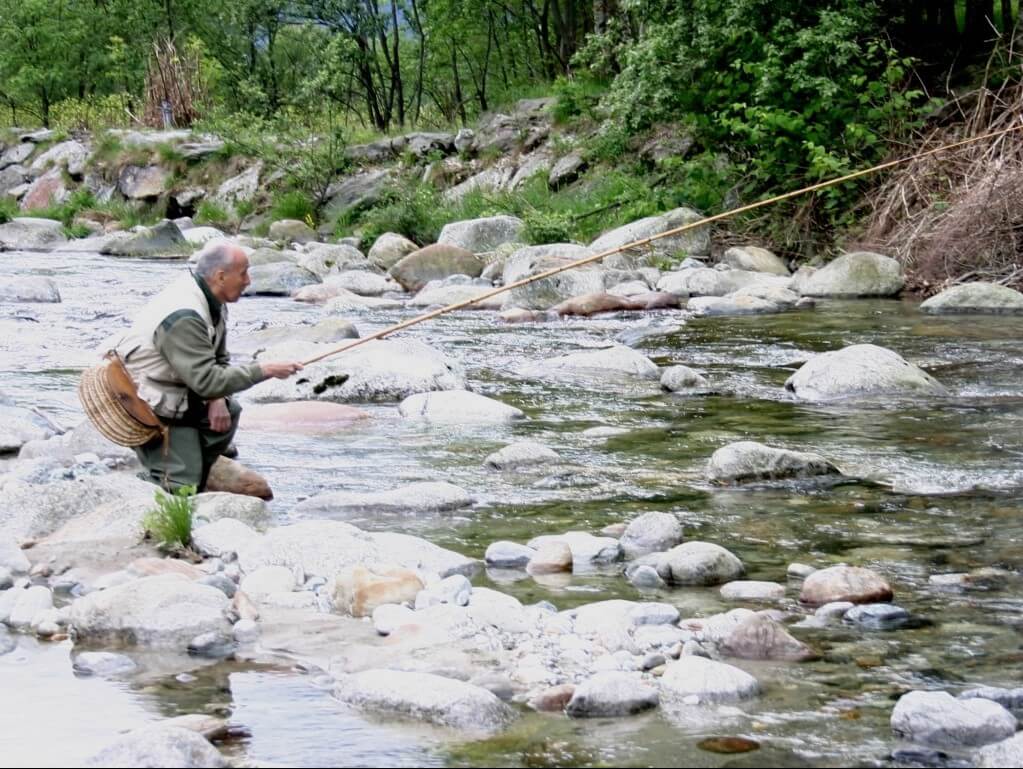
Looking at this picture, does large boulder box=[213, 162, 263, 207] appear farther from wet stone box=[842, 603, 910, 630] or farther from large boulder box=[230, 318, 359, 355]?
wet stone box=[842, 603, 910, 630]

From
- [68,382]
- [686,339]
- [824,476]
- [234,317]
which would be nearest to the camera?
[824,476]

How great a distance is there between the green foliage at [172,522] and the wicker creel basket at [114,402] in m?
0.93

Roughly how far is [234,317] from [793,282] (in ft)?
19.4

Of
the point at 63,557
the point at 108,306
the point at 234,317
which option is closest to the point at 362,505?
the point at 63,557

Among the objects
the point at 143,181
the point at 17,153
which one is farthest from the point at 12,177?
the point at 143,181

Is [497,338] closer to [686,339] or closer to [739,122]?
[686,339]

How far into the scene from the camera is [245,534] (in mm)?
4969

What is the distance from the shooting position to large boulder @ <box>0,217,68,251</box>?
23.9 m

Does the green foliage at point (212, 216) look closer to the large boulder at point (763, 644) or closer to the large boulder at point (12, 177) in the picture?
the large boulder at point (12, 177)

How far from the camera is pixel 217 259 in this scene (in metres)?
5.57

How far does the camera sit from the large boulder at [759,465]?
619 centimetres

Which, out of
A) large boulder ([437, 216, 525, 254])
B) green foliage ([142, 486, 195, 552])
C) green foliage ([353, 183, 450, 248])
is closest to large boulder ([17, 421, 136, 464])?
green foliage ([142, 486, 195, 552])

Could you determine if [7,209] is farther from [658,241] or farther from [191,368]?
[191,368]

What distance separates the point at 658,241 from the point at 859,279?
9.56 ft
